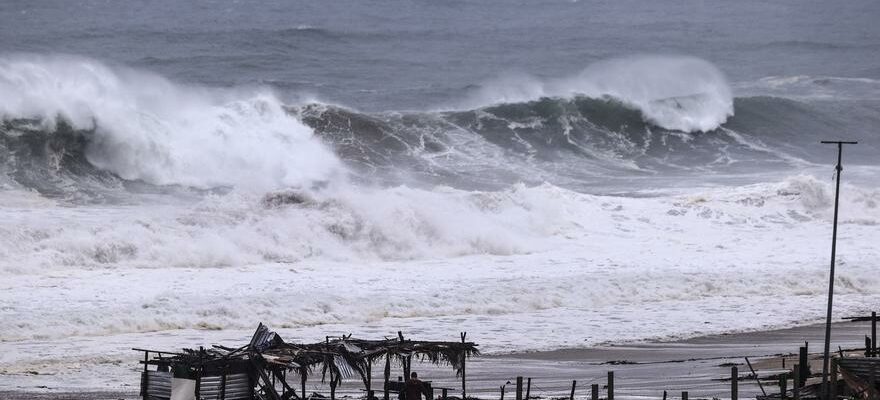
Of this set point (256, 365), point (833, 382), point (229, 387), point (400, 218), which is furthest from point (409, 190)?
point (833, 382)

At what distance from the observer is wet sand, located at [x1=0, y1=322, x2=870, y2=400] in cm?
1827

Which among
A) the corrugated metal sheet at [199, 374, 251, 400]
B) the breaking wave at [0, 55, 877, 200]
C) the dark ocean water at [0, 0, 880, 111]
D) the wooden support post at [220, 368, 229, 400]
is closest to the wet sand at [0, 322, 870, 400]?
the corrugated metal sheet at [199, 374, 251, 400]

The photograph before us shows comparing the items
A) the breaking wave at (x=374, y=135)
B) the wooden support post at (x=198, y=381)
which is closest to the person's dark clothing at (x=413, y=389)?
the wooden support post at (x=198, y=381)

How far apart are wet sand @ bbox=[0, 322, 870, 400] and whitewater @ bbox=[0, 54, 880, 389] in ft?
2.44

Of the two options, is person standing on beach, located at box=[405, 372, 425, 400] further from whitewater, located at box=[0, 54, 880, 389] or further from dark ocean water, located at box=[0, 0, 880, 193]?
dark ocean water, located at box=[0, 0, 880, 193]

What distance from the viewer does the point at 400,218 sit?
30.7 metres

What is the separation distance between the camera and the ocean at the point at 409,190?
79.7 feet

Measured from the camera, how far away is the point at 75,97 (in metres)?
38.2

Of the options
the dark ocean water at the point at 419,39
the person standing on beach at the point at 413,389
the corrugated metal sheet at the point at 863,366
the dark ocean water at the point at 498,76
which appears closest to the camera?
the corrugated metal sheet at the point at 863,366

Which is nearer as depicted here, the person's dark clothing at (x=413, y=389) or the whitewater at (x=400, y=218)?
the person's dark clothing at (x=413, y=389)

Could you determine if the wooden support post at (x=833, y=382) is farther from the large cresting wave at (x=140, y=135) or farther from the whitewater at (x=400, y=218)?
the large cresting wave at (x=140, y=135)

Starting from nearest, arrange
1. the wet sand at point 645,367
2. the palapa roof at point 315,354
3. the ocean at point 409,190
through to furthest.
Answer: the palapa roof at point 315,354 < the wet sand at point 645,367 < the ocean at point 409,190

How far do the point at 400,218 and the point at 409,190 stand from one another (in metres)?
2.66

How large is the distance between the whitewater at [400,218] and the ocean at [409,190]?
82mm
